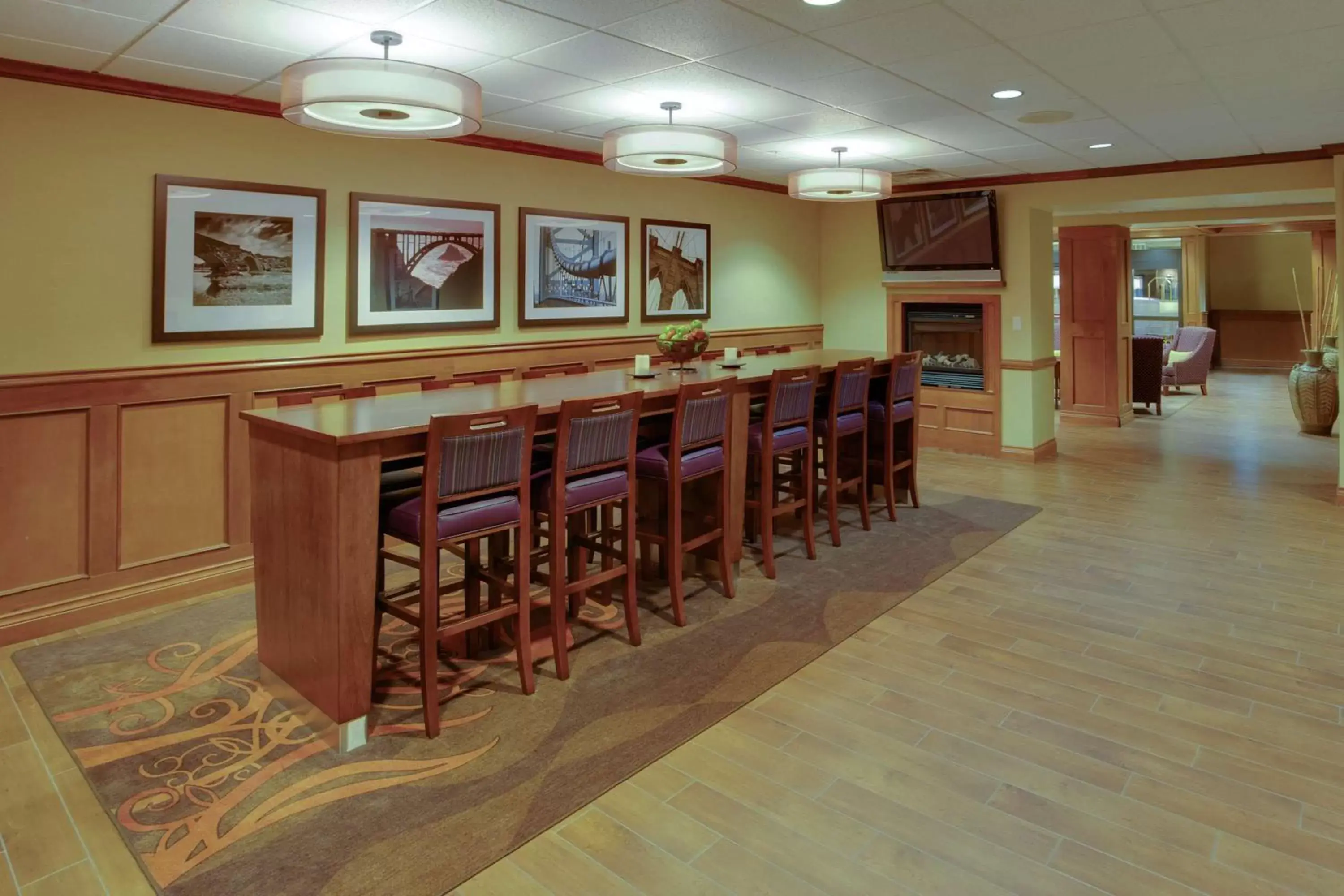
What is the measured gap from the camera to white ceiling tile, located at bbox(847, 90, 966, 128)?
4.21 meters

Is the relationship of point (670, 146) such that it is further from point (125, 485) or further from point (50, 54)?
point (125, 485)

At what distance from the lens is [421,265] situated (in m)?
4.82

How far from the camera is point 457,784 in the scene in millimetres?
2338

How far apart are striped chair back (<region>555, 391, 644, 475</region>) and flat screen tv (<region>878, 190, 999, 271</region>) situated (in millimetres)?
4905

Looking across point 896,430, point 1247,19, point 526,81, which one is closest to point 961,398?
point 896,430

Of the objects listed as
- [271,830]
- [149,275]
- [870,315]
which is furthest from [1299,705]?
[870,315]

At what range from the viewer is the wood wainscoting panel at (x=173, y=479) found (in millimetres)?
3807

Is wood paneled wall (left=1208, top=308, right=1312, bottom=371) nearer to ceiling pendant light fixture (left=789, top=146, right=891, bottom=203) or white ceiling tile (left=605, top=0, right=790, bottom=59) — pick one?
ceiling pendant light fixture (left=789, top=146, right=891, bottom=203)

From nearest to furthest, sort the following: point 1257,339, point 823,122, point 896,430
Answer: point 823,122, point 896,430, point 1257,339

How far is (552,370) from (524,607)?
7.78ft

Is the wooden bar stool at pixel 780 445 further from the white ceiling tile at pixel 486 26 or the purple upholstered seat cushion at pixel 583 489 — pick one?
the white ceiling tile at pixel 486 26

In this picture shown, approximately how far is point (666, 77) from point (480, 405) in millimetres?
1824

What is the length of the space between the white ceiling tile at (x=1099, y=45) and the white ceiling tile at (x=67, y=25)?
11.1 ft

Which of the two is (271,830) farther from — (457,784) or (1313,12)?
(1313,12)
